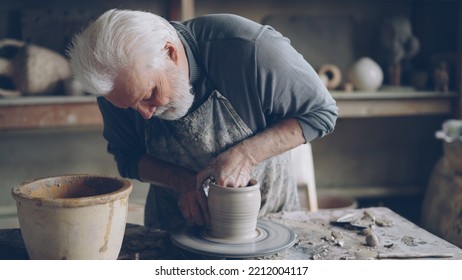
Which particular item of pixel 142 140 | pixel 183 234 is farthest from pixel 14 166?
pixel 183 234

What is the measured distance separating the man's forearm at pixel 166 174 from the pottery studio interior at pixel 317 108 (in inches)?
0.6


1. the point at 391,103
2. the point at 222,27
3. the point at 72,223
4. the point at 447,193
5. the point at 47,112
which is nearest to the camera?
the point at 72,223

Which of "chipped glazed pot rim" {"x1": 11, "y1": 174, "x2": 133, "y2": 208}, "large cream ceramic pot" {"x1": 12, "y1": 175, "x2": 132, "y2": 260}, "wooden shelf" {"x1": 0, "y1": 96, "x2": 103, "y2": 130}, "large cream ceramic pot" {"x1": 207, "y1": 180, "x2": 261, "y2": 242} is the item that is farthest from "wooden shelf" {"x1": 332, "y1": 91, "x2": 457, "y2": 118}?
"large cream ceramic pot" {"x1": 12, "y1": 175, "x2": 132, "y2": 260}

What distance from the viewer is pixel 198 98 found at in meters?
1.66

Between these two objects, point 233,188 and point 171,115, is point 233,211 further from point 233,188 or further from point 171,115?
point 171,115

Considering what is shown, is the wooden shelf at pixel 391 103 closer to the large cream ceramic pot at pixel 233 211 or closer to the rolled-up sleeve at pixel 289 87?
the rolled-up sleeve at pixel 289 87

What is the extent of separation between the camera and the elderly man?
4.66 ft

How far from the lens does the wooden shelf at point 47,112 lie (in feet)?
8.71

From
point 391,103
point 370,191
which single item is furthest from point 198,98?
point 370,191

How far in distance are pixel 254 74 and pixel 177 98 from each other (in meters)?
0.22

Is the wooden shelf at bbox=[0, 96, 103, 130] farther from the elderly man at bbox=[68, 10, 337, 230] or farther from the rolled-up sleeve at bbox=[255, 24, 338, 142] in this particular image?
the rolled-up sleeve at bbox=[255, 24, 338, 142]
